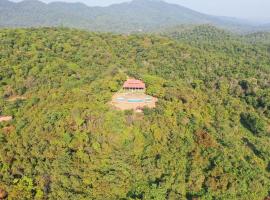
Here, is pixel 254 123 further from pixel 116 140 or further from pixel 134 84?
pixel 116 140

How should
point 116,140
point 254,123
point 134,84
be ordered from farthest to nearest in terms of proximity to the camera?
point 254,123
point 134,84
point 116,140

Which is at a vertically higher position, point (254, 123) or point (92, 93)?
point (92, 93)

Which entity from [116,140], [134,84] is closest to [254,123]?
[134,84]

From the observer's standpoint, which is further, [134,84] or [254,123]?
[254,123]

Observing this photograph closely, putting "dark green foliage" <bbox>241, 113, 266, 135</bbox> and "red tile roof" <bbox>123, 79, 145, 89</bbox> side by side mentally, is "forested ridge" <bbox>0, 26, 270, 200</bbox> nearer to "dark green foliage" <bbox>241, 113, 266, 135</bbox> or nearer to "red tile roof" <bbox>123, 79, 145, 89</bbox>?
"dark green foliage" <bbox>241, 113, 266, 135</bbox>

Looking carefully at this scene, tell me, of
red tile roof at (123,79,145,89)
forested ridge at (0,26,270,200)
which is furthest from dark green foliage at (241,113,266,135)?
red tile roof at (123,79,145,89)

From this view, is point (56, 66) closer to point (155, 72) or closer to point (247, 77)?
point (155, 72)

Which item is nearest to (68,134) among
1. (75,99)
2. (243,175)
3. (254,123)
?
(75,99)

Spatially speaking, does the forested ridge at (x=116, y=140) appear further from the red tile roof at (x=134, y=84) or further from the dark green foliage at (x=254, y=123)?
the red tile roof at (x=134, y=84)
